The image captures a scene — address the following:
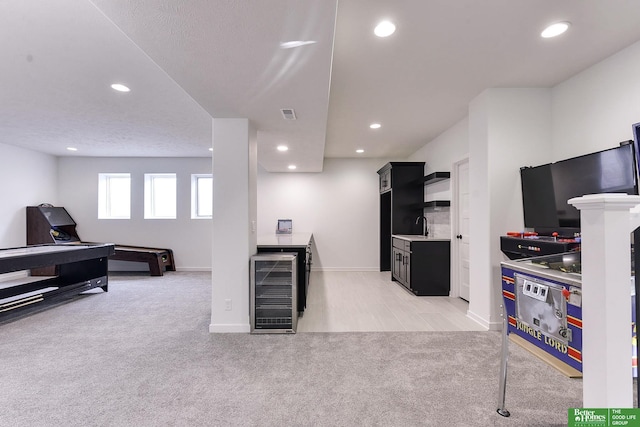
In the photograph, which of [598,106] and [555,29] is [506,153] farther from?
[555,29]

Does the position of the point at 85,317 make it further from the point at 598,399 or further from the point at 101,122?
the point at 598,399

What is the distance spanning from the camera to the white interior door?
13.7 ft

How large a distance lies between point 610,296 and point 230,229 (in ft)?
9.50

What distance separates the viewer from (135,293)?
4.77 m

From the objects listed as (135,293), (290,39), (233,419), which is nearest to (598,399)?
(233,419)

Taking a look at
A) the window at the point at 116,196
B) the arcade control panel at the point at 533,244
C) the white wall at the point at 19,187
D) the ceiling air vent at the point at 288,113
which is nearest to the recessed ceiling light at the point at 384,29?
the ceiling air vent at the point at 288,113

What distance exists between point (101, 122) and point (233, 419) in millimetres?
4594

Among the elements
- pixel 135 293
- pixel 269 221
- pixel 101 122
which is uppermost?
pixel 101 122

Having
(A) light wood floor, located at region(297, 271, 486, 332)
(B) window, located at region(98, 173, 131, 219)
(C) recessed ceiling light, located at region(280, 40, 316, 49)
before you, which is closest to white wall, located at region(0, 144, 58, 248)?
(B) window, located at region(98, 173, 131, 219)

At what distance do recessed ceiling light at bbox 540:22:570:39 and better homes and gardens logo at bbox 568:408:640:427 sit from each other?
2.47 meters

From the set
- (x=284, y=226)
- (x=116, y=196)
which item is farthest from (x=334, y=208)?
(x=116, y=196)

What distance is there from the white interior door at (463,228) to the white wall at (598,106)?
1.24m

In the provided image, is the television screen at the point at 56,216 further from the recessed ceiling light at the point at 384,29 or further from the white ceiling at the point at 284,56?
the recessed ceiling light at the point at 384,29

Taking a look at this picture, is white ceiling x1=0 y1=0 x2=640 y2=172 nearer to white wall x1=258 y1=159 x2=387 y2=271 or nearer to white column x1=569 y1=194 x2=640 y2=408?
white column x1=569 y1=194 x2=640 y2=408
